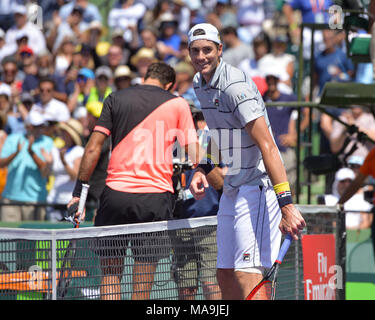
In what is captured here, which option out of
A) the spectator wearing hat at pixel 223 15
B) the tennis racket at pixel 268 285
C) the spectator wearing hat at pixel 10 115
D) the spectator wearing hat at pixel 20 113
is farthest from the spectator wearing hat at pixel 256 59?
the tennis racket at pixel 268 285

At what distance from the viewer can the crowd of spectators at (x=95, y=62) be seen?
35.1ft

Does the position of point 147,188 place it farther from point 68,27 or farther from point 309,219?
point 68,27

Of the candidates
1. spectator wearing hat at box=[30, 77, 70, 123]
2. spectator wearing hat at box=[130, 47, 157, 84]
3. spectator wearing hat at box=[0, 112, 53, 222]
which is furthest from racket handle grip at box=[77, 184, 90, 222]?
spectator wearing hat at box=[130, 47, 157, 84]

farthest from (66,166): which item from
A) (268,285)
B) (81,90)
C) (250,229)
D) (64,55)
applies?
(268,285)

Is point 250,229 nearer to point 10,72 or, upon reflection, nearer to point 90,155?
point 90,155

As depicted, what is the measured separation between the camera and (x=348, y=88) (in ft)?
26.3

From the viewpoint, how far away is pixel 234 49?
1366 centimetres

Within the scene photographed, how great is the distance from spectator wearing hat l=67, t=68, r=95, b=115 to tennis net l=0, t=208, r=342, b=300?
7.45 meters

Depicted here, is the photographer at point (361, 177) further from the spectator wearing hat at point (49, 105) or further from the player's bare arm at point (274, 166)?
the spectator wearing hat at point (49, 105)

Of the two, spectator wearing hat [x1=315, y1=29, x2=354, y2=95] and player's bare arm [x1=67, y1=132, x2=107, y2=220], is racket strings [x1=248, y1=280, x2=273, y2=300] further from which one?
spectator wearing hat [x1=315, y1=29, x2=354, y2=95]

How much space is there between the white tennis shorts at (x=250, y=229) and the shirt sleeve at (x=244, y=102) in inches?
20.3

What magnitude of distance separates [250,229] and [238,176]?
37cm

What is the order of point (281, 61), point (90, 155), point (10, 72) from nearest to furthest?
point (90, 155) < point (281, 61) < point (10, 72)
